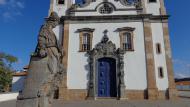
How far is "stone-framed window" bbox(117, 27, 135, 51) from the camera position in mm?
15719

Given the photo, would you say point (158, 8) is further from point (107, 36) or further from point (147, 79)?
point (147, 79)

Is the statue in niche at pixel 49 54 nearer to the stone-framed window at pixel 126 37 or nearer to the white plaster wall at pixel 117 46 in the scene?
the white plaster wall at pixel 117 46

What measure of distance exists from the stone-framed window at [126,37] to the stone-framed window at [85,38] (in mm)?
2429

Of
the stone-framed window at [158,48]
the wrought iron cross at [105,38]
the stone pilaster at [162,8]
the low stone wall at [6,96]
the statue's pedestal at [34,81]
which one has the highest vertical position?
the stone pilaster at [162,8]

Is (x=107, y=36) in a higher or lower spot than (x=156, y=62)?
higher

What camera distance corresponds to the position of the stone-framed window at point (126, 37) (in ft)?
51.6

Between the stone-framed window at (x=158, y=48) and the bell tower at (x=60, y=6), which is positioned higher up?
the bell tower at (x=60, y=6)

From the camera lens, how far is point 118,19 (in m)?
16.2

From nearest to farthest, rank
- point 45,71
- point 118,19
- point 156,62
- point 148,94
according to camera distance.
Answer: point 45,71 → point 148,94 → point 156,62 → point 118,19

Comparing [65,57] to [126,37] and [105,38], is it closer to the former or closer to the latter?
[105,38]

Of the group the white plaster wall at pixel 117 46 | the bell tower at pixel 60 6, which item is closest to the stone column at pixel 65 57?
the white plaster wall at pixel 117 46

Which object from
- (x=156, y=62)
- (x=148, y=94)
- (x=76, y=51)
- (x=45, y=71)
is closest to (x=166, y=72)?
(x=156, y=62)

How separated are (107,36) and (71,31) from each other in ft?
10.1

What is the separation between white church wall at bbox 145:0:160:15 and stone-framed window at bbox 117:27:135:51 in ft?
8.39
